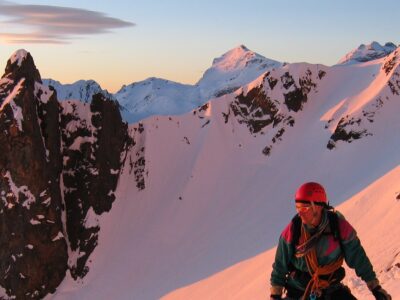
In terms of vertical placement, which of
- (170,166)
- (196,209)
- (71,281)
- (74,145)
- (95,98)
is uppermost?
(95,98)

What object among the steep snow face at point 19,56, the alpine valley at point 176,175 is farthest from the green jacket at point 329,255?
the steep snow face at point 19,56

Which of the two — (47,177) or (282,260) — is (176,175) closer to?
(47,177)

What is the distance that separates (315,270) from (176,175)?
2484 inches

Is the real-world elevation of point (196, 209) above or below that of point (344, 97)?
below

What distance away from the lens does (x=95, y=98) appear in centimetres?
6688

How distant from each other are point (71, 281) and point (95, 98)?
2440 cm

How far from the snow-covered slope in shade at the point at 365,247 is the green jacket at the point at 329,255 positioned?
16.7 metres

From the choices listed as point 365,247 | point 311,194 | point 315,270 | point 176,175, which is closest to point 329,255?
point 315,270

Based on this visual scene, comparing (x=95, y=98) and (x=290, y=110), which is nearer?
(x=95, y=98)

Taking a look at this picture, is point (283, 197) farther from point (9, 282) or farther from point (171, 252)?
point (9, 282)

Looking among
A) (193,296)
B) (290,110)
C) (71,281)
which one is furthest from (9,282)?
(290,110)

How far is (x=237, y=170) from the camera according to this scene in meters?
69.7

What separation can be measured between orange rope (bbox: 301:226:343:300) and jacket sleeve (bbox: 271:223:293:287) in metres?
0.26

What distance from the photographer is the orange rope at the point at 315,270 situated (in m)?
6.54
